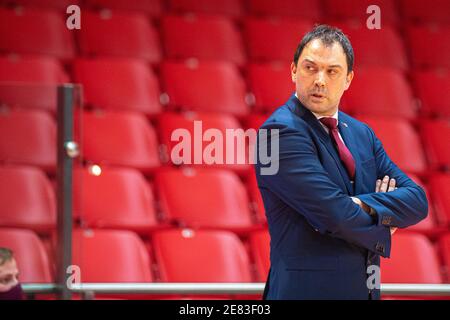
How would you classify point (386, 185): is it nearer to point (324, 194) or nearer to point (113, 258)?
point (324, 194)

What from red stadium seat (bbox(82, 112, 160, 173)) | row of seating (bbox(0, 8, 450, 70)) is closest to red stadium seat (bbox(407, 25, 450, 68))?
row of seating (bbox(0, 8, 450, 70))

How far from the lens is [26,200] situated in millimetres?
904

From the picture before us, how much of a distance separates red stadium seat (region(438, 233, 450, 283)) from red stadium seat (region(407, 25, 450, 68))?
471 millimetres

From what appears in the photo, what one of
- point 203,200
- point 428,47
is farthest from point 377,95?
point 203,200

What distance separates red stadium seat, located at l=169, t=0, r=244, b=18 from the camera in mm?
1657

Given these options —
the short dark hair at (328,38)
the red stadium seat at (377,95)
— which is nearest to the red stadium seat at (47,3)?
the red stadium seat at (377,95)

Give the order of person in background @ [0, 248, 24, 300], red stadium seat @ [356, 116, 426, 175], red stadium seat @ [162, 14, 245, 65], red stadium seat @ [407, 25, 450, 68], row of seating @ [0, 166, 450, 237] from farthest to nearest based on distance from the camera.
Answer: red stadium seat @ [407, 25, 450, 68] → red stadium seat @ [162, 14, 245, 65] → red stadium seat @ [356, 116, 426, 175] → row of seating @ [0, 166, 450, 237] → person in background @ [0, 248, 24, 300]

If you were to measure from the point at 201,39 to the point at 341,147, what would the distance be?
0.87m

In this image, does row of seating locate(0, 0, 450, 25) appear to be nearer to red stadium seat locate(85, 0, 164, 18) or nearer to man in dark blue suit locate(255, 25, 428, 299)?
red stadium seat locate(85, 0, 164, 18)

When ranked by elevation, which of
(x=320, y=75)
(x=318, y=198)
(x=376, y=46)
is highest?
(x=376, y=46)

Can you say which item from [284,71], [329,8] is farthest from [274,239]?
[329,8]

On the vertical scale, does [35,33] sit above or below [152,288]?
above

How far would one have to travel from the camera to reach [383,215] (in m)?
0.73

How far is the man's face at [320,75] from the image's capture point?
75cm
